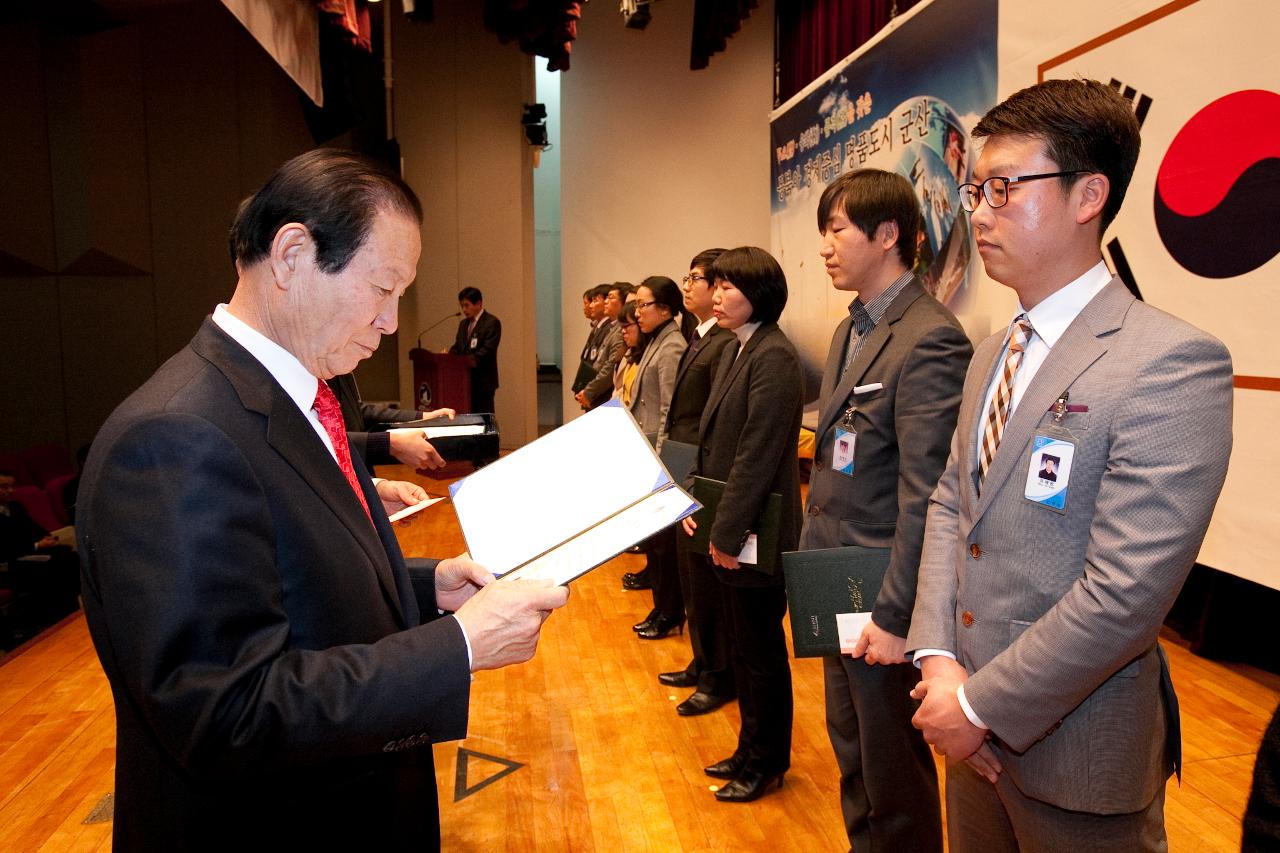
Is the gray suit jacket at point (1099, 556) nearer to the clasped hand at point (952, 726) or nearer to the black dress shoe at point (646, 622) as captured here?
the clasped hand at point (952, 726)

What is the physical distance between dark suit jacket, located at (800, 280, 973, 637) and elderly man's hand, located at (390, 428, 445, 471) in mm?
984

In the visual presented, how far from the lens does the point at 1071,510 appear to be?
110 centimetres

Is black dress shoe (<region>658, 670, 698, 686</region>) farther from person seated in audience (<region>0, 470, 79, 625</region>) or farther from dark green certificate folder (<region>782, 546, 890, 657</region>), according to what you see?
person seated in audience (<region>0, 470, 79, 625</region>)

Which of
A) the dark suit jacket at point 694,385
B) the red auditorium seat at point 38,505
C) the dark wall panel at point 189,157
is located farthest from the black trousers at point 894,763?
the dark wall panel at point 189,157

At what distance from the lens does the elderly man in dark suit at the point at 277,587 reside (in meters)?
0.78

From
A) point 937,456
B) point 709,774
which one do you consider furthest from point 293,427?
point 709,774

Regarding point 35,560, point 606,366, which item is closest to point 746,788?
point 35,560

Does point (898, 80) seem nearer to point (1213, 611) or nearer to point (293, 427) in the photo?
point (1213, 611)

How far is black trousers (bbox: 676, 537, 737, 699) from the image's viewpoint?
10.2ft

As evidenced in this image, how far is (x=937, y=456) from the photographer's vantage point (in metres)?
1.65

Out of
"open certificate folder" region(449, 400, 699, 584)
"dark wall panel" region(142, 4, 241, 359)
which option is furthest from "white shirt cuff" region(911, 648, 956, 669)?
"dark wall panel" region(142, 4, 241, 359)

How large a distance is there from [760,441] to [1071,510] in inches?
51.5

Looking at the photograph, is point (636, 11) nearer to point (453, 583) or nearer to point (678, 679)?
point (678, 679)

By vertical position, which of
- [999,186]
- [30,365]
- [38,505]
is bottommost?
[38,505]
